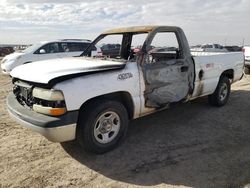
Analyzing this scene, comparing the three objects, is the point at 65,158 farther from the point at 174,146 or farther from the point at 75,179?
the point at 174,146

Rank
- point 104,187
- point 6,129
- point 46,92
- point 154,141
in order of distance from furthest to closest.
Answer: point 6,129, point 154,141, point 46,92, point 104,187

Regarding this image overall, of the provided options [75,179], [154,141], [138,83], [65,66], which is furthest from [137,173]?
[65,66]

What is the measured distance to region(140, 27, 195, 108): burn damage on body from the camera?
479 centimetres

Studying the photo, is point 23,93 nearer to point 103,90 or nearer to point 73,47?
point 103,90

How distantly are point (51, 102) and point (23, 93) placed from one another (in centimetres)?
89

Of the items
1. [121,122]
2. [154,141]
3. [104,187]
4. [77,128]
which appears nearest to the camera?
[104,187]

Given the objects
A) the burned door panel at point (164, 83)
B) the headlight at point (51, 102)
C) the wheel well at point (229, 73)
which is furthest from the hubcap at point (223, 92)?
the headlight at point (51, 102)

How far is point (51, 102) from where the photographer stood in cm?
379

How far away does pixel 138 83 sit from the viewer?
460 centimetres

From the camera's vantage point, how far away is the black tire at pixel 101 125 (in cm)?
406

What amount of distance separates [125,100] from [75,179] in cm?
151

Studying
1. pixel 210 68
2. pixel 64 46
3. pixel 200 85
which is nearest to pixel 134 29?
pixel 200 85

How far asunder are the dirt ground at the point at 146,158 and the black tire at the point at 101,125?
18 cm

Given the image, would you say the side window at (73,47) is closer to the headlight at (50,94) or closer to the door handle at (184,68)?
the door handle at (184,68)
